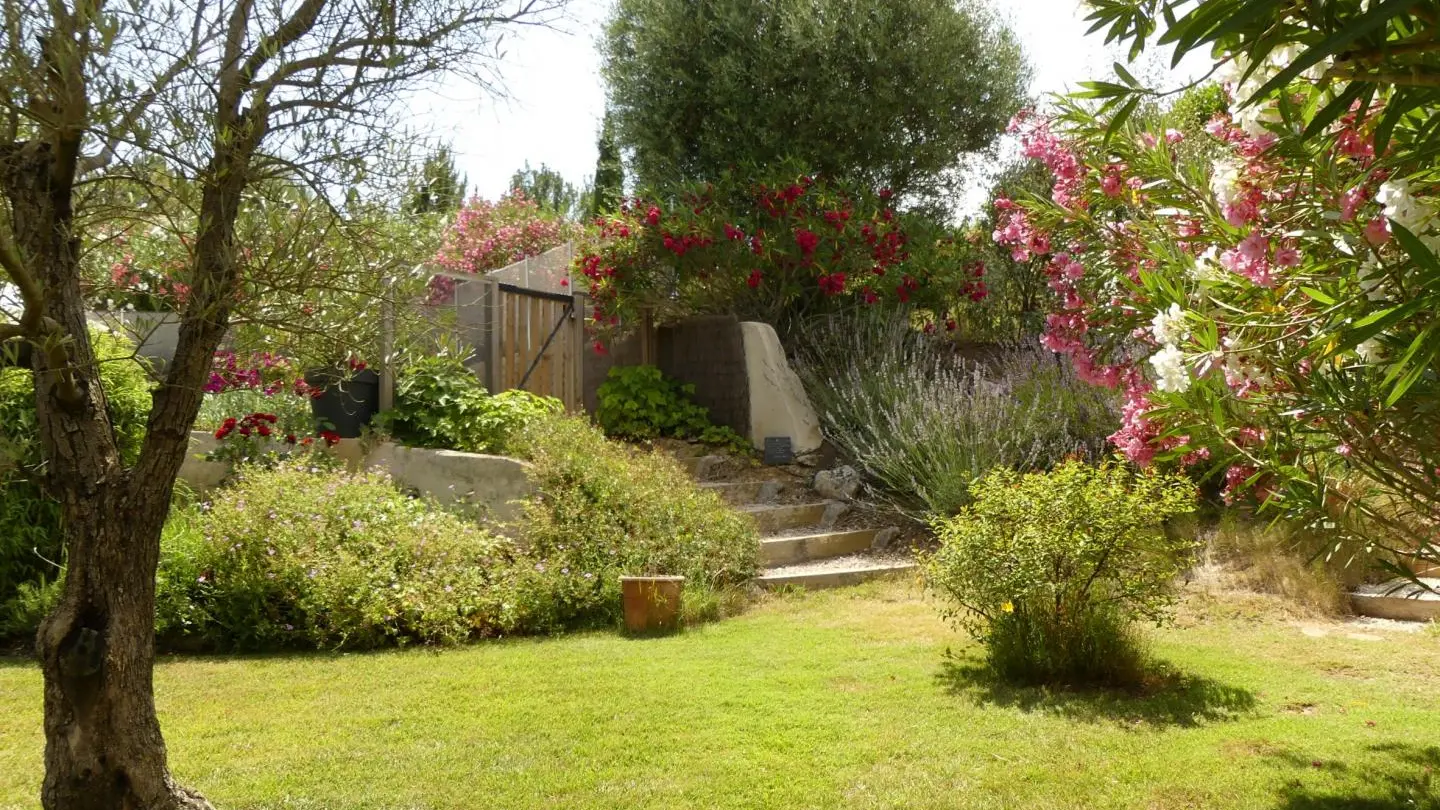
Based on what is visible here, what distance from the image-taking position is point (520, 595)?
254 inches

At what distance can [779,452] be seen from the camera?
10.3 metres

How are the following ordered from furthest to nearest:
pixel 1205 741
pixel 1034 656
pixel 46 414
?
pixel 1034 656 → pixel 1205 741 → pixel 46 414

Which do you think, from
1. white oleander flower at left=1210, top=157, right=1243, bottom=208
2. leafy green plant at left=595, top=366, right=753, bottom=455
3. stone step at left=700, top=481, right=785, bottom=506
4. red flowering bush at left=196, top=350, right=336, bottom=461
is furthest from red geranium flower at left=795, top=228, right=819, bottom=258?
white oleander flower at left=1210, top=157, right=1243, bottom=208

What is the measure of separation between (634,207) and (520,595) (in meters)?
5.69

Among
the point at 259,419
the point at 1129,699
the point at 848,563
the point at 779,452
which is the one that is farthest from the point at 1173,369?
the point at 779,452

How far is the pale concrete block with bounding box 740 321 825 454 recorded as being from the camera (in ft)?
34.1

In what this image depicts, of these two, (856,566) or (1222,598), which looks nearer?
(1222,598)

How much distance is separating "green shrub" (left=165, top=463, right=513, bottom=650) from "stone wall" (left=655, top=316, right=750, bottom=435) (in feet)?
13.6

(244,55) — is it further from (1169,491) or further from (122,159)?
(1169,491)

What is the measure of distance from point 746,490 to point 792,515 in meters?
0.70

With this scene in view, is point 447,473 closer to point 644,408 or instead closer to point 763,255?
point 644,408

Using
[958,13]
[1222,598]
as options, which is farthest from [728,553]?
[958,13]

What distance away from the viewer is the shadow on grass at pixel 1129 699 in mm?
4492

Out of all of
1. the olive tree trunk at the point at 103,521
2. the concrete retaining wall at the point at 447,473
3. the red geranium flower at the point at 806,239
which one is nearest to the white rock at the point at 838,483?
the red geranium flower at the point at 806,239
